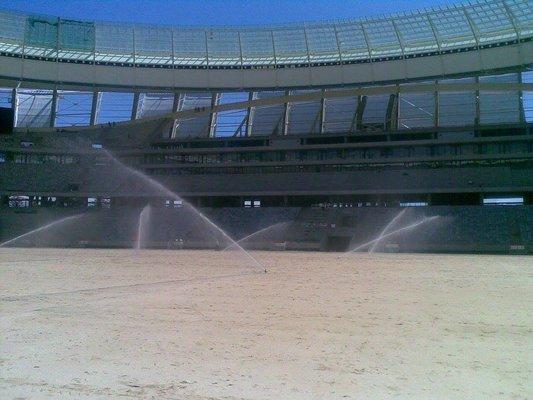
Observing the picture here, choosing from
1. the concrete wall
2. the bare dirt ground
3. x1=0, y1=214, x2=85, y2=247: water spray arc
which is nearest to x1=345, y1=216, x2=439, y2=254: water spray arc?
the concrete wall

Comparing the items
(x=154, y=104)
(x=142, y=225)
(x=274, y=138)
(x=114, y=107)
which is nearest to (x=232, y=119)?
(x=274, y=138)

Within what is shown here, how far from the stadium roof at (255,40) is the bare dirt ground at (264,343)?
1863 inches

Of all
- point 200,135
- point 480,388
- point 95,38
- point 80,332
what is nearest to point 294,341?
point 480,388

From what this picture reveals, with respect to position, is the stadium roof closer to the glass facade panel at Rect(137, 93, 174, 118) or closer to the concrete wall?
the glass facade panel at Rect(137, 93, 174, 118)

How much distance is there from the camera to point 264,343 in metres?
9.12

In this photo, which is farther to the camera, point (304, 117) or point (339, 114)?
point (304, 117)

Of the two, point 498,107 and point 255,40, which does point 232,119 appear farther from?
point 498,107

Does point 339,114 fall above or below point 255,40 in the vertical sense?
below

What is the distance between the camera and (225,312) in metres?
12.4

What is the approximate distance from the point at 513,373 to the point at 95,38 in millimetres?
63951

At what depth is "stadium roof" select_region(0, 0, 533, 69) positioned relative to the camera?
57562 millimetres

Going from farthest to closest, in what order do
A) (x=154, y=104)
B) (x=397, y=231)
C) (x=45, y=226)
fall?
(x=154, y=104)
(x=45, y=226)
(x=397, y=231)

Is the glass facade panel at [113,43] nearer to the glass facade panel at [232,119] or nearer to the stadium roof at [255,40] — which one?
the stadium roof at [255,40]

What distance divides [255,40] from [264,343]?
58256mm
